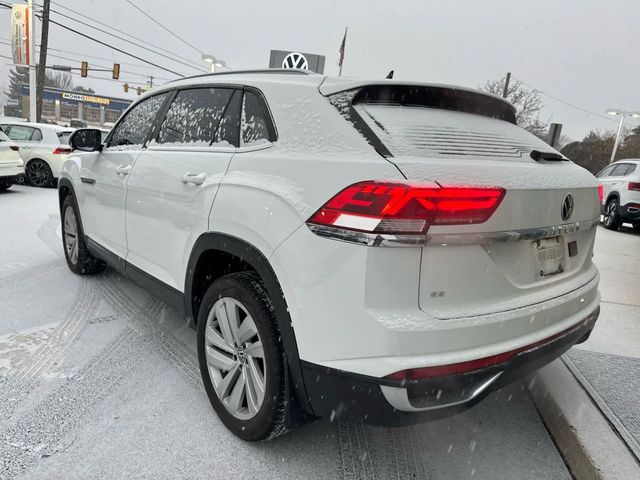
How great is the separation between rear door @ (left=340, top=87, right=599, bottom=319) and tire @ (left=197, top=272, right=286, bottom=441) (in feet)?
2.33

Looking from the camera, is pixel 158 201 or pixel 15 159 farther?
pixel 15 159

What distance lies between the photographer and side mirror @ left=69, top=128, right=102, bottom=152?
384 cm

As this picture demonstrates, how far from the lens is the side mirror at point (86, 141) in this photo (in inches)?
151

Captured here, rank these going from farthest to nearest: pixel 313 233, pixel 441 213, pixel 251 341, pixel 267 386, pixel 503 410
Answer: pixel 503 410, pixel 251 341, pixel 267 386, pixel 313 233, pixel 441 213

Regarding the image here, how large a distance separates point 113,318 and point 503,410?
2845 millimetres

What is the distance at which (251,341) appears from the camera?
2.10 meters

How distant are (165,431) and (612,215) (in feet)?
38.1

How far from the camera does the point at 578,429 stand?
2.30 meters

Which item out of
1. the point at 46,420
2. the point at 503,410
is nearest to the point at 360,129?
the point at 503,410

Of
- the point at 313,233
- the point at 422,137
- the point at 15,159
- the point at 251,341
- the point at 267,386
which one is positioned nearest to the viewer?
the point at 313,233

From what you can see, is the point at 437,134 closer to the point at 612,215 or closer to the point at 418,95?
the point at 418,95

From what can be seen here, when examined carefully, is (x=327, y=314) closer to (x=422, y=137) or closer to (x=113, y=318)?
(x=422, y=137)

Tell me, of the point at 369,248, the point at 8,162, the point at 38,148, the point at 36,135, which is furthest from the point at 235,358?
the point at 36,135

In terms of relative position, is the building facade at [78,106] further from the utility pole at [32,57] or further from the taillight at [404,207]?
the taillight at [404,207]
